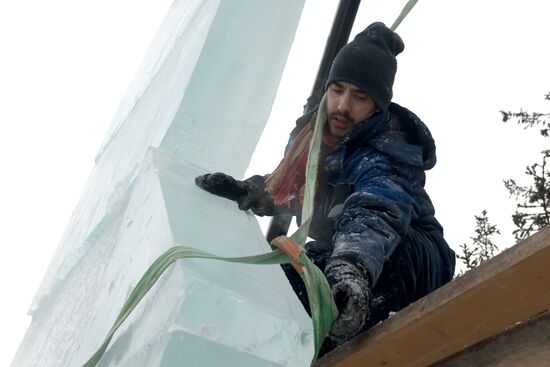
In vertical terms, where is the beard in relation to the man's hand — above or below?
above

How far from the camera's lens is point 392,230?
1.75 m

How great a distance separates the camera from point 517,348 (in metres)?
1.26

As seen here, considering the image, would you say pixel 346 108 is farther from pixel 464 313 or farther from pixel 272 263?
pixel 464 313

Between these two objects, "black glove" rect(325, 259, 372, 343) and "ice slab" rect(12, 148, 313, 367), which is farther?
"black glove" rect(325, 259, 372, 343)

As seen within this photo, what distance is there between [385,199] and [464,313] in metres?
0.61

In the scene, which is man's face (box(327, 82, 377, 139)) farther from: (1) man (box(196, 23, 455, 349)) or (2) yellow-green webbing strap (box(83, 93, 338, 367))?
(2) yellow-green webbing strap (box(83, 93, 338, 367))

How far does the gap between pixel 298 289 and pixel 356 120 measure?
0.52m

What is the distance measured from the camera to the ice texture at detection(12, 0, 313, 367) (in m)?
1.20

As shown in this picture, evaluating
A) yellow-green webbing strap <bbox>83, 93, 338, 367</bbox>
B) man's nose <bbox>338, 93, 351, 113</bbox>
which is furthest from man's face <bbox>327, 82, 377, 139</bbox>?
yellow-green webbing strap <bbox>83, 93, 338, 367</bbox>

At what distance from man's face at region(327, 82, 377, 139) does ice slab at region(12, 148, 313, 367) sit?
0.42 metres

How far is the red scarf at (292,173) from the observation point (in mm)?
2336

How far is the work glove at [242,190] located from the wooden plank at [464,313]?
2.21 ft

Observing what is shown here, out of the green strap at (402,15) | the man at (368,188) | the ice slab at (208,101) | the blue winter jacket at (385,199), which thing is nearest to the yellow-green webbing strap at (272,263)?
the man at (368,188)

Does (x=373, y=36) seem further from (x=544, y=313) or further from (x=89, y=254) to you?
(x=544, y=313)
